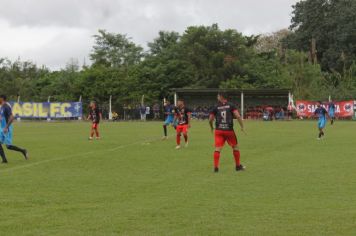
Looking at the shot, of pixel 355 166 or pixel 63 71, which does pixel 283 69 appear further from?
pixel 355 166

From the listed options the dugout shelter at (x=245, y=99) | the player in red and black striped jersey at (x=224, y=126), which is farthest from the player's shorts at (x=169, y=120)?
the dugout shelter at (x=245, y=99)

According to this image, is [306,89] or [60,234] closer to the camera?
[60,234]

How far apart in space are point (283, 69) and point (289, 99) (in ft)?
35.7

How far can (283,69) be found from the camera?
6488 centimetres

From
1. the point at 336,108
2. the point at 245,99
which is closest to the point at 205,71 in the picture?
the point at 245,99

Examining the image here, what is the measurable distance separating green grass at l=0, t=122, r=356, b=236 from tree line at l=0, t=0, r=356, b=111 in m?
44.2

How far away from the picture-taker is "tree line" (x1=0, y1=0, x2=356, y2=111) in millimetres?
62594

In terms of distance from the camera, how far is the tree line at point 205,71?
62.6 metres

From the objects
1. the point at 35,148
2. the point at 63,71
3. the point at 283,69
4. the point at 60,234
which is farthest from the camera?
the point at 63,71

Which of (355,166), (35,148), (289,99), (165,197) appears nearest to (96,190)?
(165,197)

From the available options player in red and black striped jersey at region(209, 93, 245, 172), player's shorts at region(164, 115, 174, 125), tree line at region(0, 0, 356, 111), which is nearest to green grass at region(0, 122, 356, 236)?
player in red and black striped jersey at region(209, 93, 245, 172)

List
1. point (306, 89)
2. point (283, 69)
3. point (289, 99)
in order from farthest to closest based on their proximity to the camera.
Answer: point (283, 69)
point (306, 89)
point (289, 99)

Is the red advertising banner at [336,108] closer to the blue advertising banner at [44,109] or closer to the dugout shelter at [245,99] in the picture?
the dugout shelter at [245,99]

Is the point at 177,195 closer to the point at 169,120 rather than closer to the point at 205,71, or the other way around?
the point at 169,120
